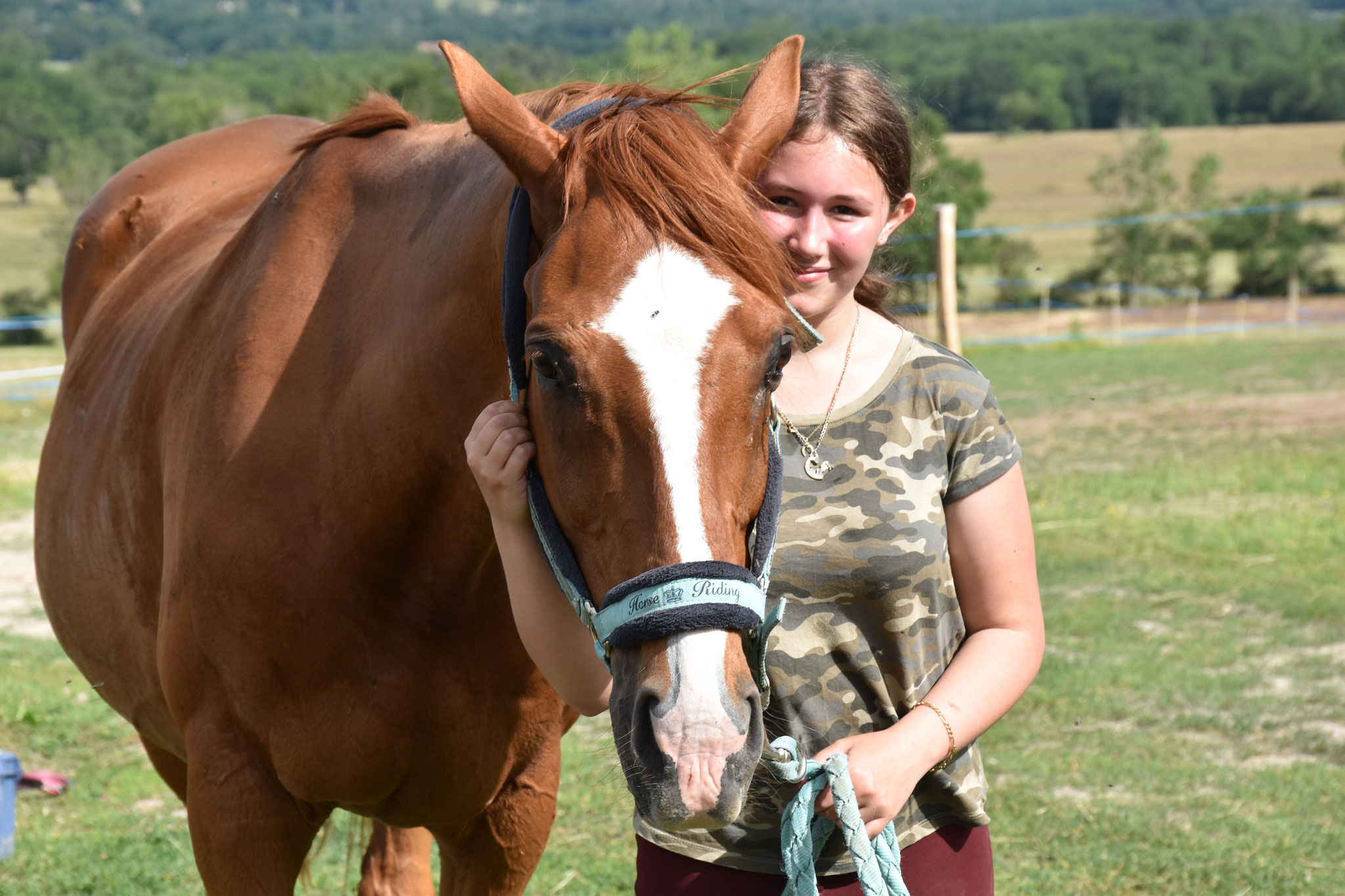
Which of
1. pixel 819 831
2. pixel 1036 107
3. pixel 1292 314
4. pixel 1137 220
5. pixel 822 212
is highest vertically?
pixel 822 212

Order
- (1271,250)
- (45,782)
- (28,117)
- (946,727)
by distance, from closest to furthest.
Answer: (946,727) < (45,782) < (1271,250) < (28,117)

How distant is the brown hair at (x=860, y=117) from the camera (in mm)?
1829

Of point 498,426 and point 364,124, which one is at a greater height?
point 364,124

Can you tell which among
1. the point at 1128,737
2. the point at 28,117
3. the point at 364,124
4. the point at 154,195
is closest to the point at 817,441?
the point at 364,124

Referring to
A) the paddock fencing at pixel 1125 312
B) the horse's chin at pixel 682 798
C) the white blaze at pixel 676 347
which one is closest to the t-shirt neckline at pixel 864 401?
the white blaze at pixel 676 347

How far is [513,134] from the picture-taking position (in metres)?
1.65

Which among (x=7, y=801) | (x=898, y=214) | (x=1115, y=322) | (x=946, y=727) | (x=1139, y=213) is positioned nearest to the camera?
(x=946, y=727)

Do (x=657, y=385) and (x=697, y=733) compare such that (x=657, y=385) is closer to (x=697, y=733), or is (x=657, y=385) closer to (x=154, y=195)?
(x=697, y=733)

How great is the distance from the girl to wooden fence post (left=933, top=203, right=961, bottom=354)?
5.74m

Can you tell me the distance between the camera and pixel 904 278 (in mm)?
2496

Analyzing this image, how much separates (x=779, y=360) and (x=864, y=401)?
12.9 inches

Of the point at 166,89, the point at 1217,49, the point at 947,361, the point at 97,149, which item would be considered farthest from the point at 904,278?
the point at 1217,49

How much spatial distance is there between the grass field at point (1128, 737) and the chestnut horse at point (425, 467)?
355mm

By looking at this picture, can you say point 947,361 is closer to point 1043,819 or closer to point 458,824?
point 458,824
